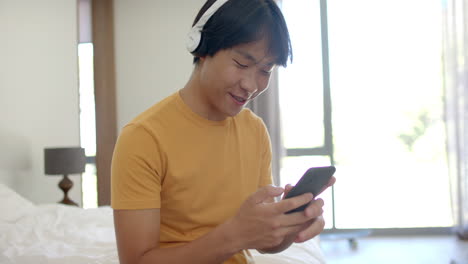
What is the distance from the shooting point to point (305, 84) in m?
4.68

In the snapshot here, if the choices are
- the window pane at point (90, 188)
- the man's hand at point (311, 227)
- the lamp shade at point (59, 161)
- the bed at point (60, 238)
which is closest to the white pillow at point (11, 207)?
the bed at point (60, 238)

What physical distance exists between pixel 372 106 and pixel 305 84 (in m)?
0.73

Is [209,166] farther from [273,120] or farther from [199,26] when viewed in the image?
[273,120]

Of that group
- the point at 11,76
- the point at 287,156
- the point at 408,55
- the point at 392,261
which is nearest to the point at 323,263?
the point at 392,261

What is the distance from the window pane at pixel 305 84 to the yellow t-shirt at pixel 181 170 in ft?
11.7

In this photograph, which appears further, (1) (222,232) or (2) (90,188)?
(2) (90,188)

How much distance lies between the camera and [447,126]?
14.4ft

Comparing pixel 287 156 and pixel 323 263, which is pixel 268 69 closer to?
pixel 323 263

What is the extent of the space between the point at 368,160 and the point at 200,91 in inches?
158

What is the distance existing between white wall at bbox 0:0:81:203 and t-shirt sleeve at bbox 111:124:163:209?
250 centimetres

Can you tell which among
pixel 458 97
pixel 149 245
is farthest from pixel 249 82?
pixel 458 97

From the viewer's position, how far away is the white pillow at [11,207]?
244 cm

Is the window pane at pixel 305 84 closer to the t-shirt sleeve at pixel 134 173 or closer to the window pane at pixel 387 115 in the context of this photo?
the window pane at pixel 387 115

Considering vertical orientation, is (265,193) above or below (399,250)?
above
